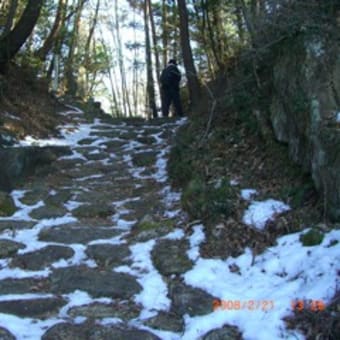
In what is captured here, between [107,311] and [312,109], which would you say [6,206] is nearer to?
[107,311]

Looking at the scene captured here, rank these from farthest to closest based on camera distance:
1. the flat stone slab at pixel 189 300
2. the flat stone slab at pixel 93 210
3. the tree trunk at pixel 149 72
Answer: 1. the tree trunk at pixel 149 72
2. the flat stone slab at pixel 93 210
3. the flat stone slab at pixel 189 300

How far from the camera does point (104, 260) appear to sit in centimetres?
453

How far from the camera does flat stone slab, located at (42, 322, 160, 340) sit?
3.25m

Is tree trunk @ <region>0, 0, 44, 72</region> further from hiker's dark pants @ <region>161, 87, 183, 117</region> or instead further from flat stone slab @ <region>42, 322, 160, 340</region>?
flat stone slab @ <region>42, 322, 160, 340</region>

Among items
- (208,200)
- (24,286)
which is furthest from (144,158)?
(24,286)

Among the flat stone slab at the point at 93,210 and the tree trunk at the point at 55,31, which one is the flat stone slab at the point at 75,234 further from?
the tree trunk at the point at 55,31

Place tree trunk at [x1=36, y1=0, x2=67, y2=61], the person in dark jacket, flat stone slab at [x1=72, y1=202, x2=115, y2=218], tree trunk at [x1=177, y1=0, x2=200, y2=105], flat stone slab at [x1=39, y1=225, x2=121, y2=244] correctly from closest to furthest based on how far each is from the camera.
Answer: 1. flat stone slab at [x1=39, y1=225, x2=121, y2=244]
2. flat stone slab at [x1=72, y1=202, x2=115, y2=218]
3. tree trunk at [x1=177, y1=0, x2=200, y2=105]
4. the person in dark jacket
5. tree trunk at [x1=36, y1=0, x2=67, y2=61]

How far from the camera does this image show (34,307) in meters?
3.67

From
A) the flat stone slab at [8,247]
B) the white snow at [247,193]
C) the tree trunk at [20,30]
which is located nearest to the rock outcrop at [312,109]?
the white snow at [247,193]

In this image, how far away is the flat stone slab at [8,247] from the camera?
15.1ft
